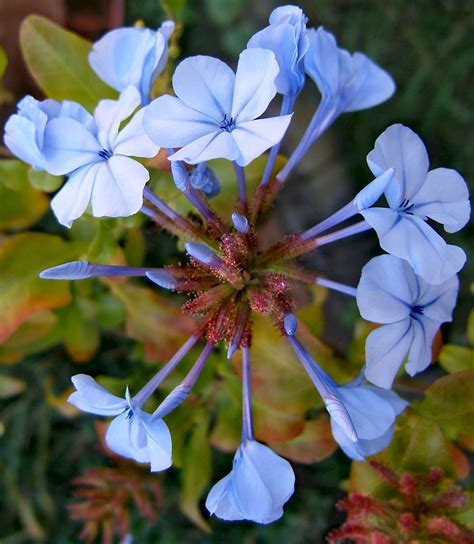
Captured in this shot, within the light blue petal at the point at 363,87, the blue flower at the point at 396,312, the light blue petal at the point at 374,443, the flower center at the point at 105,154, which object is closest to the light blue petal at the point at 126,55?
the flower center at the point at 105,154

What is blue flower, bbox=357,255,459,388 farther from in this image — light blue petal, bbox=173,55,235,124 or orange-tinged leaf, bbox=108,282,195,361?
orange-tinged leaf, bbox=108,282,195,361

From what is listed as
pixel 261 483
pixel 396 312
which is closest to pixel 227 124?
pixel 396 312

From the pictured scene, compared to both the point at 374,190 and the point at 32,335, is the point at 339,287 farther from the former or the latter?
the point at 32,335

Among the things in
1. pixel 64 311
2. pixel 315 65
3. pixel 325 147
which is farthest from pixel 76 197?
pixel 325 147

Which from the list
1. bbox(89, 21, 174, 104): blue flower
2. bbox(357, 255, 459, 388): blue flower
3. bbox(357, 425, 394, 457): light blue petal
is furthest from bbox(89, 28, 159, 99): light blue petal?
bbox(357, 425, 394, 457): light blue petal

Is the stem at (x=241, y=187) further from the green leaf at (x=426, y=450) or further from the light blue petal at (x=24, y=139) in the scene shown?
the green leaf at (x=426, y=450)

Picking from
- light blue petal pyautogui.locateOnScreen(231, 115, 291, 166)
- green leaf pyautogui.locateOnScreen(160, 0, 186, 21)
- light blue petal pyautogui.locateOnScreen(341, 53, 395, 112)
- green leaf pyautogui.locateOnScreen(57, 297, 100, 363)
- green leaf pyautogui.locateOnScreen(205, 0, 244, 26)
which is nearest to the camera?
light blue petal pyautogui.locateOnScreen(231, 115, 291, 166)
